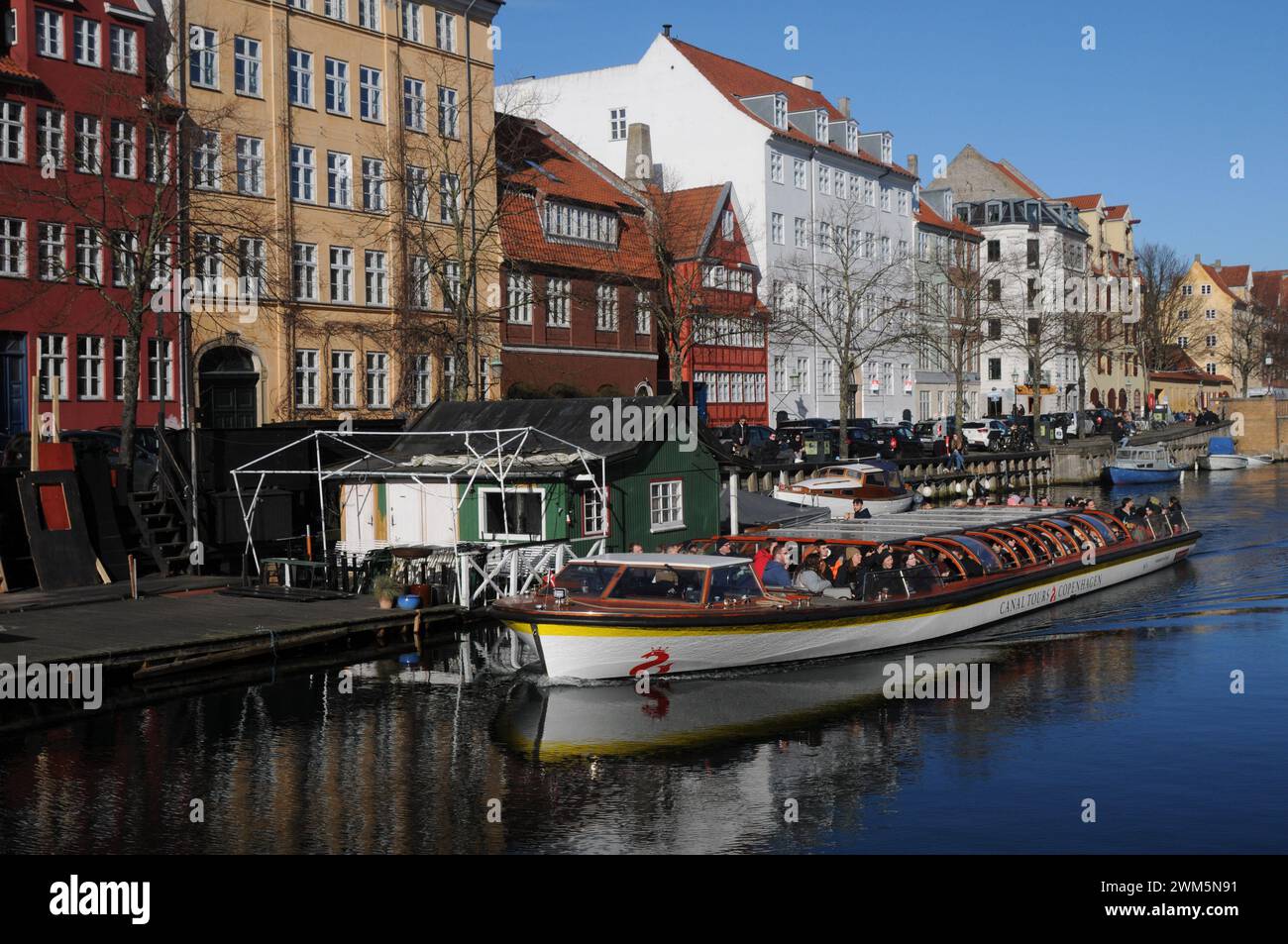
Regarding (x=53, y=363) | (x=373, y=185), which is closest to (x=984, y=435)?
(x=373, y=185)

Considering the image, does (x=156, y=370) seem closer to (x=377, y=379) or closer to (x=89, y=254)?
(x=89, y=254)

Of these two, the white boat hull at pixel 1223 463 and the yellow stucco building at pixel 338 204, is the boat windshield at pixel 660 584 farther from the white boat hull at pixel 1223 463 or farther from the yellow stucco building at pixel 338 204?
the white boat hull at pixel 1223 463

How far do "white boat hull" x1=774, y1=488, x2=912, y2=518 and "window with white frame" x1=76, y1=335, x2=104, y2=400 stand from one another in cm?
2289

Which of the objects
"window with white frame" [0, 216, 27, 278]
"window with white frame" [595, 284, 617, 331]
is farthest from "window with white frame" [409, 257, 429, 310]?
"window with white frame" [0, 216, 27, 278]

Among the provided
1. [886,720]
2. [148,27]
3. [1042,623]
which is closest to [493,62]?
[148,27]

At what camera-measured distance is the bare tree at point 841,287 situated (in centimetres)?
7144

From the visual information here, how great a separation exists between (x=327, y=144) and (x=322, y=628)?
90.9 ft

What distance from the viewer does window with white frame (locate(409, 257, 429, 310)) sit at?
52.1 m

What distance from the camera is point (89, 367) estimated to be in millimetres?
41594

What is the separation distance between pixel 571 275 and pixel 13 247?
2499 cm

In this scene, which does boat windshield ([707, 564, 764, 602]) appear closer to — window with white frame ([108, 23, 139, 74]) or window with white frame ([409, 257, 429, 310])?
window with white frame ([108, 23, 139, 74])
